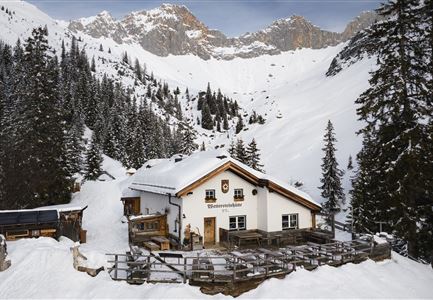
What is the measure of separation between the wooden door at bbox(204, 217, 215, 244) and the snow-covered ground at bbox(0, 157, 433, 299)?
8195 mm

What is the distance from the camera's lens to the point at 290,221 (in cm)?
2736

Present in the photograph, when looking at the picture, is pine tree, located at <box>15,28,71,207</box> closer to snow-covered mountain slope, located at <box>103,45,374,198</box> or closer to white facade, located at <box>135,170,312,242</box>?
white facade, located at <box>135,170,312,242</box>

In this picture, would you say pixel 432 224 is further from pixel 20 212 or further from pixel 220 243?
pixel 20 212

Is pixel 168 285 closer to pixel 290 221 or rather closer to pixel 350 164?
pixel 290 221

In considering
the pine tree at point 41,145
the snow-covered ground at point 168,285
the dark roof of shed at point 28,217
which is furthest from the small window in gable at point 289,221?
the pine tree at point 41,145

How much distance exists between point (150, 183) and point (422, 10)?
22740 mm

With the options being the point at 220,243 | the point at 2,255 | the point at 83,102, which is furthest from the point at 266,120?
the point at 2,255

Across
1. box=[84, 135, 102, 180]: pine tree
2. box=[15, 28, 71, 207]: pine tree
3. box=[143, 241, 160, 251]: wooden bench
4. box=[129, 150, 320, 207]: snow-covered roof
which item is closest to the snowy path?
box=[143, 241, 160, 251]: wooden bench

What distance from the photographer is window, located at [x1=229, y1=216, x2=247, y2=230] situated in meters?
26.4

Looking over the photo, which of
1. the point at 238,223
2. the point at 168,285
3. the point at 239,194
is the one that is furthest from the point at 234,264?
the point at 239,194

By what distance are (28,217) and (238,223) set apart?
14.4m

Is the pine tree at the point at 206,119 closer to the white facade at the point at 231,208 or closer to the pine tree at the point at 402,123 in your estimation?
the white facade at the point at 231,208

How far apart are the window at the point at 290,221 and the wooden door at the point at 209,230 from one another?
541 centimetres

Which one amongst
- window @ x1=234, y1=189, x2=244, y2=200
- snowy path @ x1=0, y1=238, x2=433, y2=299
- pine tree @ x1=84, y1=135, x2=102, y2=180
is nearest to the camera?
snowy path @ x1=0, y1=238, x2=433, y2=299
